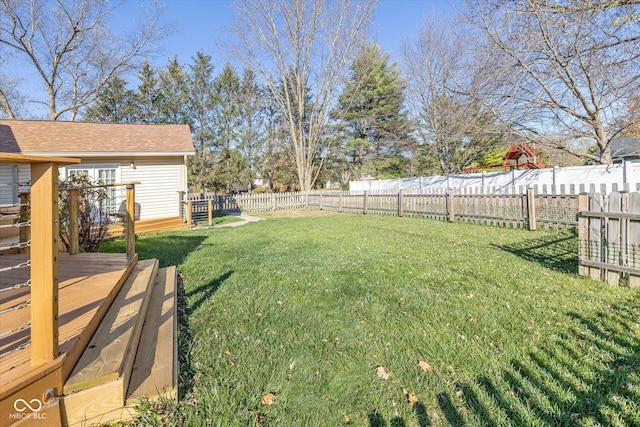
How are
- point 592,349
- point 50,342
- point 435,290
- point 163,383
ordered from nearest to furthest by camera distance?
point 50,342 < point 163,383 < point 592,349 < point 435,290

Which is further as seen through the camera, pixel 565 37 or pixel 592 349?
pixel 565 37

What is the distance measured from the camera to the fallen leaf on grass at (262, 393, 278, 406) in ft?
6.22

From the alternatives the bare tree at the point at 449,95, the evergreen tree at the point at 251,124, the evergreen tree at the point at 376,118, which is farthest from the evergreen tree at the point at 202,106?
the bare tree at the point at 449,95

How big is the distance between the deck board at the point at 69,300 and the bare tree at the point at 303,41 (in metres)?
19.9

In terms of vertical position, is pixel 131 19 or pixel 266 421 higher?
pixel 131 19

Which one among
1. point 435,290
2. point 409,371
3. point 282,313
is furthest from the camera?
point 435,290

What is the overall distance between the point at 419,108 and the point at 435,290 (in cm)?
2189

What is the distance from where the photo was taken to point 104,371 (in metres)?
1.72

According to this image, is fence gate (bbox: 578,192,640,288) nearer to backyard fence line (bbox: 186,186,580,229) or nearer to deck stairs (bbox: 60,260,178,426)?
backyard fence line (bbox: 186,186,580,229)

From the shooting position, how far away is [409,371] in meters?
2.17

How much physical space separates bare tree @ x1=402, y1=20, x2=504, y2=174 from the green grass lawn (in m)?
9.48

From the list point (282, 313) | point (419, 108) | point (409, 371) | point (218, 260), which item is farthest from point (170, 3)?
point (409, 371)

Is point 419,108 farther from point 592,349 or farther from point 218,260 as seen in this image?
point 592,349

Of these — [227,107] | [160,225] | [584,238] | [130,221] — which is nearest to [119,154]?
[160,225]
